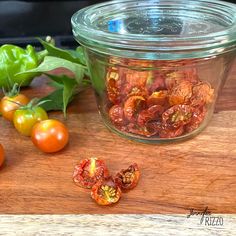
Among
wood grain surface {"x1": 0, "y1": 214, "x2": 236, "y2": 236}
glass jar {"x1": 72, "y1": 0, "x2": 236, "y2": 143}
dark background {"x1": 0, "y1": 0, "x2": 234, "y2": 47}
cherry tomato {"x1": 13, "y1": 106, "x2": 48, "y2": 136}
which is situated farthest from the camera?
dark background {"x1": 0, "y1": 0, "x2": 234, "y2": 47}

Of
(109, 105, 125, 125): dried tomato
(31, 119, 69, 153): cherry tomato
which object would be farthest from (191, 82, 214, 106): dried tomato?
(31, 119, 69, 153): cherry tomato

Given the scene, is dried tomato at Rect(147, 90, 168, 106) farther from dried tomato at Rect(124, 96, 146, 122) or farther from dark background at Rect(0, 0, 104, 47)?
dark background at Rect(0, 0, 104, 47)

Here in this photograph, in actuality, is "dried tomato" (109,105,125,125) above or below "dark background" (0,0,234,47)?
above

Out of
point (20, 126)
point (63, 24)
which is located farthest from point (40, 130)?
point (63, 24)

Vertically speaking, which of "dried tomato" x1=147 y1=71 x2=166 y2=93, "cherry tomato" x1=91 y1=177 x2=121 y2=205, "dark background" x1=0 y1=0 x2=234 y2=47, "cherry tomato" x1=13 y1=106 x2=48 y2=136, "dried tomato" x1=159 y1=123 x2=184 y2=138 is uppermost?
"dried tomato" x1=147 y1=71 x2=166 y2=93

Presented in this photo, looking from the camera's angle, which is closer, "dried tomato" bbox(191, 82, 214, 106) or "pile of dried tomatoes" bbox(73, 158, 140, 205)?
"pile of dried tomatoes" bbox(73, 158, 140, 205)

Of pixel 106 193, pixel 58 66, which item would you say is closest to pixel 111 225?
pixel 106 193

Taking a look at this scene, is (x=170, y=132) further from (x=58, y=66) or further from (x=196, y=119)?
(x=58, y=66)

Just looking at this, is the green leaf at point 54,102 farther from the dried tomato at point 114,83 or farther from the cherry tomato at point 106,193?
the cherry tomato at point 106,193
